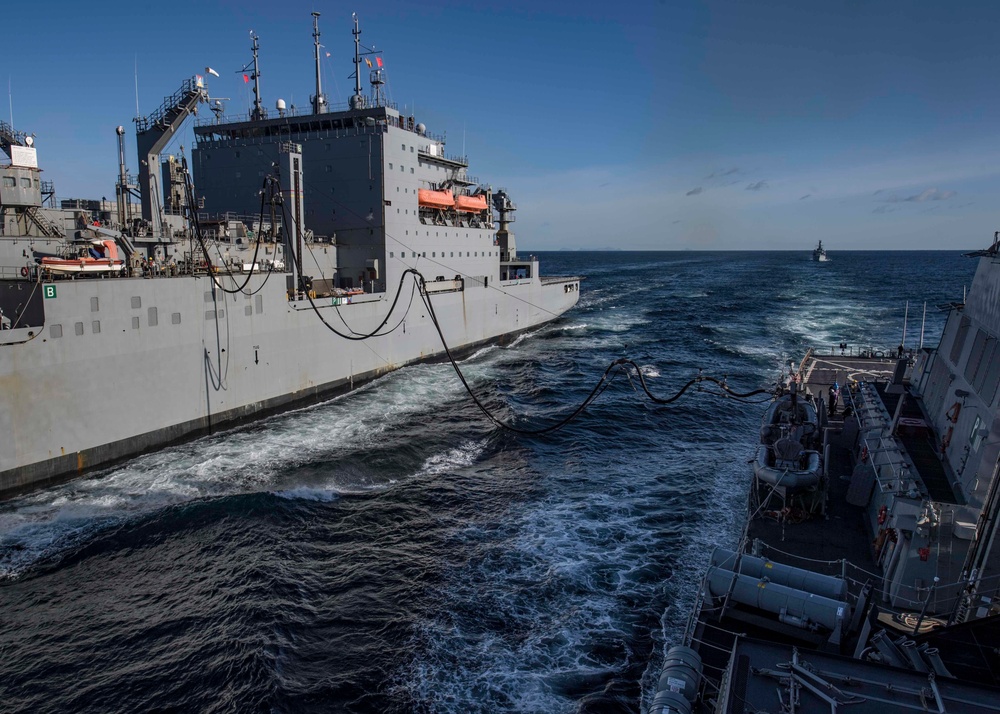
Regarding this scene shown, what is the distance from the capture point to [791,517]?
13.8 m

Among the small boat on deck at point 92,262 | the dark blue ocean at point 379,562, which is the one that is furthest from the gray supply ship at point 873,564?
the small boat on deck at point 92,262

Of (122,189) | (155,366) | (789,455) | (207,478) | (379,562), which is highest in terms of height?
(122,189)

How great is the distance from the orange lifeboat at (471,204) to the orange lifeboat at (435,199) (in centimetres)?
102

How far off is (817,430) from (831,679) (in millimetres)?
13693

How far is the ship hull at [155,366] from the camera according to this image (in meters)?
Answer: 16.9

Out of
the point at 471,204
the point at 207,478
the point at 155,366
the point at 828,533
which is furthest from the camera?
the point at 471,204

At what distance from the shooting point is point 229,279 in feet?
74.7

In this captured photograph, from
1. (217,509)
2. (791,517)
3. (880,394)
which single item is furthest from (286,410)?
(880,394)

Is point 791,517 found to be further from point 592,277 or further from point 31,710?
point 592,277

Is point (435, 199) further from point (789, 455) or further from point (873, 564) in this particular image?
point (873, 564)

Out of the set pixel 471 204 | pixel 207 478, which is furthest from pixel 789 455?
pixel 471 204

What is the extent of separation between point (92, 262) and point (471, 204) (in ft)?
84.3

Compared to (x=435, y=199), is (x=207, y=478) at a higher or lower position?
lower

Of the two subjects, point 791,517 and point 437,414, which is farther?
point 437,414
